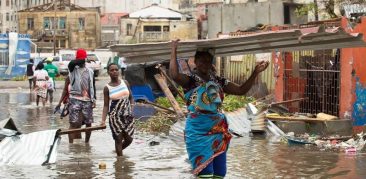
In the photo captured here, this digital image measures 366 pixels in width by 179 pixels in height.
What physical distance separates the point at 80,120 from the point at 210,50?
5.88 metres

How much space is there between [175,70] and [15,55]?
36390mm

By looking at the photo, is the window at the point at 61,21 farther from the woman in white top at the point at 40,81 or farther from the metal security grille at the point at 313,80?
the metal security grille at the point at 313,80

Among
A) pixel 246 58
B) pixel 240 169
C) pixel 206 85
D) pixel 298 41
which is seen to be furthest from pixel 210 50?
pixel 246 58

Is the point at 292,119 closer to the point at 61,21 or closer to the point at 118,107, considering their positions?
the point at 118,107

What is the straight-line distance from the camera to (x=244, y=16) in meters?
35.5

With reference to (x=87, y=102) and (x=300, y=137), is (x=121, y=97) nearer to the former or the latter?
(x=87, y=102)

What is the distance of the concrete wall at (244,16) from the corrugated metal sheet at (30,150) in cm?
2462

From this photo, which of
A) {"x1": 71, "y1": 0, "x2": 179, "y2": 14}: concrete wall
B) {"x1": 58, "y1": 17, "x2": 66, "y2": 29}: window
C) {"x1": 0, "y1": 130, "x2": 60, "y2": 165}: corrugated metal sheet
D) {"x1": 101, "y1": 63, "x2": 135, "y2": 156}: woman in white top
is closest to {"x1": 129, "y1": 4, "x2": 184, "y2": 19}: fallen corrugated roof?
{"x1": 58, "y1": 17, "x2": 66, "y2": 29}: window

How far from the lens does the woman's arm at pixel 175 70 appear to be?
6.22 metres

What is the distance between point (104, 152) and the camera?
37.4 ft

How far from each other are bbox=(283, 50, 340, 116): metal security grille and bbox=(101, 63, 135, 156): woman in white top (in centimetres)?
480

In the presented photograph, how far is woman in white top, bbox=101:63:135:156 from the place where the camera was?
10250mm

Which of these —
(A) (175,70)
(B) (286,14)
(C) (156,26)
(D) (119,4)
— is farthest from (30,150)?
(D) (119,4)

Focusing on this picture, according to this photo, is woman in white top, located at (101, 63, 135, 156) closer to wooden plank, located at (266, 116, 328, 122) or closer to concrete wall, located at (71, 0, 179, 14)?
wooden plank, located at (266, 116, 328, 122)
